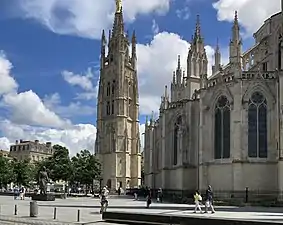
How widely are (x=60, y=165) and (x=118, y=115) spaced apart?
114 ft

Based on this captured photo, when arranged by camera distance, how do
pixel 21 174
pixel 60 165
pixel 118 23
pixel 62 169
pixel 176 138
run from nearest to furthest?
pixel 176 138
pixel 62 169
pixel 60 165
pixel 21 174
pixel 118 23

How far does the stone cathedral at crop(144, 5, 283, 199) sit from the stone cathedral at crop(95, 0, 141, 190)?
4379 centimetres

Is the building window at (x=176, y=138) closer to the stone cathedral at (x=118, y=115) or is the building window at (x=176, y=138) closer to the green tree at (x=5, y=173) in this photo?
the green tree at (x=5, y=173)

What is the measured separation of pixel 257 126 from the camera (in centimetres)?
4872

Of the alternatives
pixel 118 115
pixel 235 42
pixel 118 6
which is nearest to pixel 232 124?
pixel 235 42

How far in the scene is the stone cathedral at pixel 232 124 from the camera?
48.0 meters

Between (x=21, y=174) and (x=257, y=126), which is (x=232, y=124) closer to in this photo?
(x=257, y=126)

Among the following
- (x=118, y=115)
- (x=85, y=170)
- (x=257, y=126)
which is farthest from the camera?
(x=118, y=115)

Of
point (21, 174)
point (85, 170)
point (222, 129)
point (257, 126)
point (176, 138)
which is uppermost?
point (257, 126)

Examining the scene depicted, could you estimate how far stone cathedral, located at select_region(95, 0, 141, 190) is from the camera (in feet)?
350

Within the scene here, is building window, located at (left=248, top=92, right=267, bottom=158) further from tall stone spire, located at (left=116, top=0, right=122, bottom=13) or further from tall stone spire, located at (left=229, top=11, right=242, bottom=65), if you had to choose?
tall stone spire, located at (left=116, top=0, right=122, bottom=13)

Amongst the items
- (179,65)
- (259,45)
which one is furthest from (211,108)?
A: (179,65)

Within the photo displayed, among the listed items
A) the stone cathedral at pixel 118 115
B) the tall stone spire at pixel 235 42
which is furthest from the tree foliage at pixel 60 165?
the tall stone spire at pixel 235 42

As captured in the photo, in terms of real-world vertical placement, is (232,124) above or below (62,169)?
above
